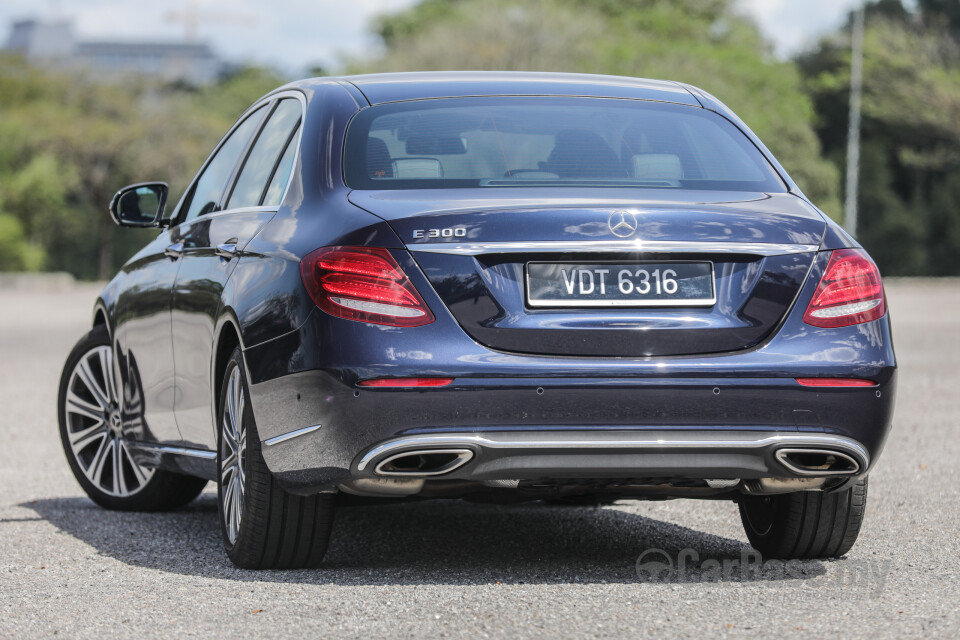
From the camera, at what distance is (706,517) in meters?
6.97

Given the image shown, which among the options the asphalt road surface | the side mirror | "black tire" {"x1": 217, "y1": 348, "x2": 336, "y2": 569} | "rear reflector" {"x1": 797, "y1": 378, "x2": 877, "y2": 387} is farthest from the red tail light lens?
the side mirror

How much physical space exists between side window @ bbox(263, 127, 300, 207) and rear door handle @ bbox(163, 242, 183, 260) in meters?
0.76

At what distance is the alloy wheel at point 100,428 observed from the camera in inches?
286

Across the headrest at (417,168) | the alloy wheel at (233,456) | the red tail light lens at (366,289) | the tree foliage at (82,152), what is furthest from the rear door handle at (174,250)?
the tree foliage at (82,152)

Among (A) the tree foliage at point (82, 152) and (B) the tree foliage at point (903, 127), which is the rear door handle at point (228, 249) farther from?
(A) the tree foliage at point (82, 152)

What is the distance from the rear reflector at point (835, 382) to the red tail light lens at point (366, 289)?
1.14 metres

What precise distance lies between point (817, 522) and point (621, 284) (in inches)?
53.9

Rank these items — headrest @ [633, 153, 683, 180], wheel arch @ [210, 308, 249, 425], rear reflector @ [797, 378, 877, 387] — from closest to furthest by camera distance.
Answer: rear reflector @ [797, 378, 877, 387]
headrest @ [633, 153, 683, 180]
wheel arch @ [210, 308, 249, 425]

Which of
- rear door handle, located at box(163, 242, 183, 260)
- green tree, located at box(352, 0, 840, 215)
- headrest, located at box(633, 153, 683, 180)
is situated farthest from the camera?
green tree, located at box(352, 0, 840, 215)

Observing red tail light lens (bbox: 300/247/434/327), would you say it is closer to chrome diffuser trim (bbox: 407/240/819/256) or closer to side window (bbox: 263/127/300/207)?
chrome diffuser trim (bbox: 407/240/819/256)

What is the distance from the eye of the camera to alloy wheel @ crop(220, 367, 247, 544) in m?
5.46

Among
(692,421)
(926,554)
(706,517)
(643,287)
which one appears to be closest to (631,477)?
(692,421)

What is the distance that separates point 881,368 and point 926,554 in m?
1.18

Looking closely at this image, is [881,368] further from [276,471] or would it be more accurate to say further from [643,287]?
[276,471]
